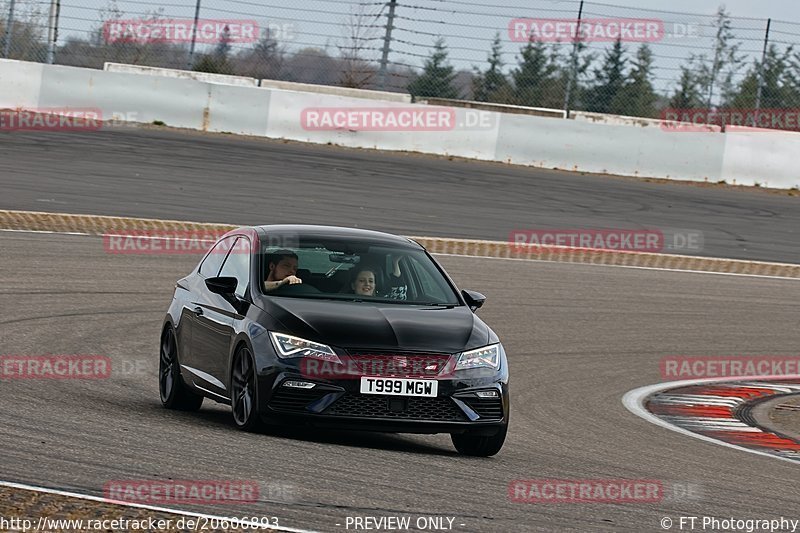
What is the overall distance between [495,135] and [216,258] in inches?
750

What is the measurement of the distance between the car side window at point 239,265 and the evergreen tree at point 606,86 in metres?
20.3

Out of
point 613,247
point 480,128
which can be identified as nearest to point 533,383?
point 613,247

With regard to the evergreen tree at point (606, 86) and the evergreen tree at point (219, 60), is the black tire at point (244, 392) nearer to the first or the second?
the evergreen tree at point (606, 86)

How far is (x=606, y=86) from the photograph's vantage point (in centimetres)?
2983

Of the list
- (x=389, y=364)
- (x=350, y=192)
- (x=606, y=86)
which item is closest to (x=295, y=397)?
(x=389, y=364)

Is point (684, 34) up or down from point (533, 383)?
up

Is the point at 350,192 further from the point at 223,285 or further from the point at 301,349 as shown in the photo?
the point at 301,349

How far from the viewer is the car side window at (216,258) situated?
9867mm

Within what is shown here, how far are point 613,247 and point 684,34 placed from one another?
8964 mm

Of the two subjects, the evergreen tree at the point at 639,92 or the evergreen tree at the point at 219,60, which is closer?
the evergreen tree at the point at 639,92

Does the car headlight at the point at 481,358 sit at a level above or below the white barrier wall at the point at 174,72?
below

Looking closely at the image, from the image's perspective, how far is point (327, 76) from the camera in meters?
30.9

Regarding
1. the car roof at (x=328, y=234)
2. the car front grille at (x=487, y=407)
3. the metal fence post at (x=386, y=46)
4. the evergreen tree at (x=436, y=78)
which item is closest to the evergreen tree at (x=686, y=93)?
the evergreen tree at (x=436, y=78)

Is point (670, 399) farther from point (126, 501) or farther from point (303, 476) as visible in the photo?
point (126, 501)
